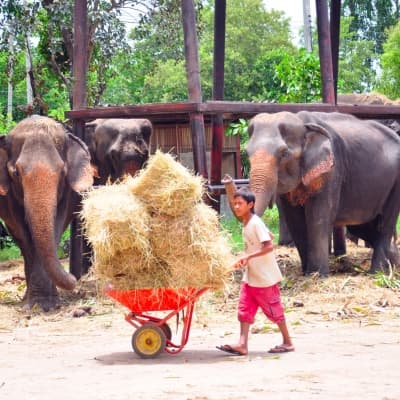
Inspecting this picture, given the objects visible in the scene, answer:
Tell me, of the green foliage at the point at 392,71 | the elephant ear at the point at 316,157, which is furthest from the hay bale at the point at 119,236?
the green foliage at the point at 392,71

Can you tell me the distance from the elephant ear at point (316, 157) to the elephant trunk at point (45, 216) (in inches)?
131

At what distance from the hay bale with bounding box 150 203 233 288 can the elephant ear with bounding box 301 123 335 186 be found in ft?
16.3

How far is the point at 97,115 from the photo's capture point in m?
14.8

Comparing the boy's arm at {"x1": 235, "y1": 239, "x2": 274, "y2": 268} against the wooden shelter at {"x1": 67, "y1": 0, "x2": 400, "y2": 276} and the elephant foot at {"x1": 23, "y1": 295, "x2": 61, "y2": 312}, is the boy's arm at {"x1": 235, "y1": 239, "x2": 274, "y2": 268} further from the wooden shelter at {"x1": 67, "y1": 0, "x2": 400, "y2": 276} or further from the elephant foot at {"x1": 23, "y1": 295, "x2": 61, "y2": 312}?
the wooden shelter at {"x1": 67, "y1": 0, "x2": 400, "y2": 276}

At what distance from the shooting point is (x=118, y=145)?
16297mm

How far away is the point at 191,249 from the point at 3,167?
4478 millimetres

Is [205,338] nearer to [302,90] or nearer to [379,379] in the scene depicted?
[379,379]

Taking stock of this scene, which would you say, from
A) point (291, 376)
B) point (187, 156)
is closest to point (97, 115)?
point (291, 376)

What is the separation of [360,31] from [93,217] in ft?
167

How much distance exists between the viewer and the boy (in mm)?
8852

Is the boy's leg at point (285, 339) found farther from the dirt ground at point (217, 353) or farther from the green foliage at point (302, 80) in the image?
the green foliage at point (302, 80)

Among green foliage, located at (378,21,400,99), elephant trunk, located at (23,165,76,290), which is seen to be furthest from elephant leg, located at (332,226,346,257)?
green foliage, located at (378,21,400,99)

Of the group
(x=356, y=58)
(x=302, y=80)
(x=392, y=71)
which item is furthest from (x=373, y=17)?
(x=302, y=80)

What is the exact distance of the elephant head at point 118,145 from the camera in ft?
53.2
